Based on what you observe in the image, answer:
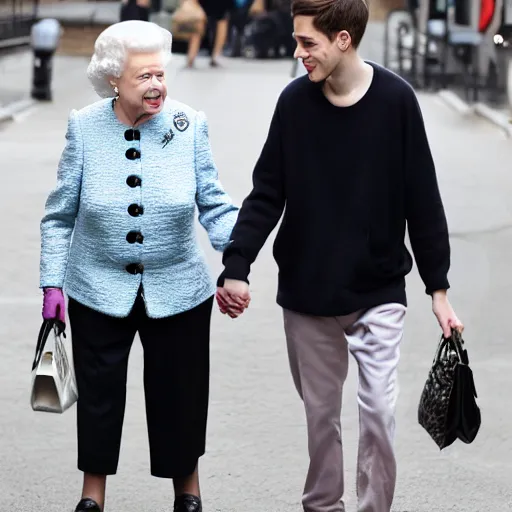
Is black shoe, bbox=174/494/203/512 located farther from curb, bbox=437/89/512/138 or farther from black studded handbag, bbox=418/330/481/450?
curb, bbox=437/89/512/138

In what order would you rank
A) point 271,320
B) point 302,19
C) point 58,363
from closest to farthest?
point 302,19 < point 58,363 < point 271,320

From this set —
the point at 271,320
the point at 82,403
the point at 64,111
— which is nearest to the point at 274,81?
the point at 64,111

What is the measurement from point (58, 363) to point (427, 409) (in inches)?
44.0

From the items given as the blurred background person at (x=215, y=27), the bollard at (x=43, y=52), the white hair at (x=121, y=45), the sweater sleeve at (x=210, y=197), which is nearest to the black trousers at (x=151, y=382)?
the sweater sleeve at (x=210, y=197)

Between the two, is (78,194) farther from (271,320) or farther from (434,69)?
(434,69)

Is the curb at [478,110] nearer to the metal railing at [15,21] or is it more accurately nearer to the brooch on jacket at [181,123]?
the metal railing at [15,21]

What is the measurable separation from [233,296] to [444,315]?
63cm

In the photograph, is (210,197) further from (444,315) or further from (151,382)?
(444,315)

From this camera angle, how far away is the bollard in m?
20.4

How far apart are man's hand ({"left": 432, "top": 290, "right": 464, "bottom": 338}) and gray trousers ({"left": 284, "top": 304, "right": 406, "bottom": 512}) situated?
0.10m

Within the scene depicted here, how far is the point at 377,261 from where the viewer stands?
Result: 4.44 m

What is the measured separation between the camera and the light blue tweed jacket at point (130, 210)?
4.58m

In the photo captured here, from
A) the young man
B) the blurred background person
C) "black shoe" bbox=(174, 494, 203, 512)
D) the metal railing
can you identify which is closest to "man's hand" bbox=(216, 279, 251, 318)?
the young man

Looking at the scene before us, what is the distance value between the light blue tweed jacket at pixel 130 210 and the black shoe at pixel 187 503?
25.2 inches
